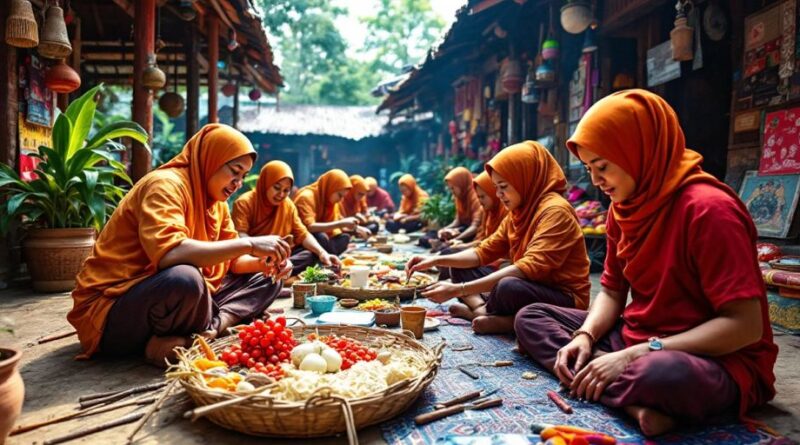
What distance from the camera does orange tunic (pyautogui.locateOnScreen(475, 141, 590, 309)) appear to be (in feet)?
11.2

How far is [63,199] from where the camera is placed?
5027mm

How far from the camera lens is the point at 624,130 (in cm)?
230

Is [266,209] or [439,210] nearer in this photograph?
[266,209]

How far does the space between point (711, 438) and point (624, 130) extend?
1.27m

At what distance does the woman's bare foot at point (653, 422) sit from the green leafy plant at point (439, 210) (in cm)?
851

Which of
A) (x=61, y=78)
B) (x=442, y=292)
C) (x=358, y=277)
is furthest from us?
(x=61, y=78)

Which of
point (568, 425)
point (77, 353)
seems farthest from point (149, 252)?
point (568, 425)

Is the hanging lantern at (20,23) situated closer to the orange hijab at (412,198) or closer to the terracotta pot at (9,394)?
the terracotta pot at (9,394)

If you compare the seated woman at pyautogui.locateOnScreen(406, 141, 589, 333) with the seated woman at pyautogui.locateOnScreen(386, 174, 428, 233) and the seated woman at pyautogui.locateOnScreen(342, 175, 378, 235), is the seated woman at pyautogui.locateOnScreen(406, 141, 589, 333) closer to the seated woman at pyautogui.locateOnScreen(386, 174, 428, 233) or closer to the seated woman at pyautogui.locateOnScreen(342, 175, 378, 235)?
the seated woman at pyautogui.locateOnScreen(342, 175, 378, 235)

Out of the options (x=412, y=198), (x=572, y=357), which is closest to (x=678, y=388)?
(x=572, y=357)

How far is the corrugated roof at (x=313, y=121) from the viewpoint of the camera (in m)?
19.0

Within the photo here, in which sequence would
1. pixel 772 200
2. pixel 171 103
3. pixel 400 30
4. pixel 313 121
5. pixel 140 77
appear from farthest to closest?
pixel 400 30
pixel 313 121
pixel 171 103
pixel 140 77
pixel 772 200

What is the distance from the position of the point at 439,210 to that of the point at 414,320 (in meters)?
7.42

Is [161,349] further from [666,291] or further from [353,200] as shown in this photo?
[353,200]
